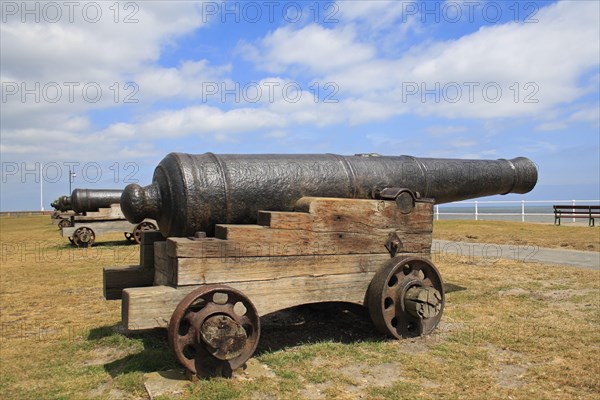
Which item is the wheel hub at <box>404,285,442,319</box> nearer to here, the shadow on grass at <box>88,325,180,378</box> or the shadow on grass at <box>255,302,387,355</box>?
the shadow on grass at <box>255,302,387,355</box>

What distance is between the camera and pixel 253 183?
456 centimetres

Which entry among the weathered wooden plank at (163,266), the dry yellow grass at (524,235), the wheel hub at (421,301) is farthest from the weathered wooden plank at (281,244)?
the dry yellow grass at (524,235)

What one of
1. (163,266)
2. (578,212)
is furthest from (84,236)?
(578,212)

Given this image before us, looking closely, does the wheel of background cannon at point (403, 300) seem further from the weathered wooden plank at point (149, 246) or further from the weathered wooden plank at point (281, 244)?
the weathered wooden plank at point (149, 246)

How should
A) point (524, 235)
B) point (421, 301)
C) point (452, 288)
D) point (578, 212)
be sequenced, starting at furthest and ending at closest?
point (578, 212) < point (524, 235) < point (452, 288) < point (421, 301)

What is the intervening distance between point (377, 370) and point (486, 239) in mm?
11512

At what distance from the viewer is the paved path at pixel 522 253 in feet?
33.1

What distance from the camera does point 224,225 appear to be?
14.1 feet

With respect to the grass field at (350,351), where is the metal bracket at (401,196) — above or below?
above

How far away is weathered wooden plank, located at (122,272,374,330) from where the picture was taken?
12.5 ft

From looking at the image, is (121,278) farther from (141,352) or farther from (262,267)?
(262,267)

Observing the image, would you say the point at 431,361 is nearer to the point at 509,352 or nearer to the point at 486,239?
the point at 509,352

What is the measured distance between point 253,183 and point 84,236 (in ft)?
42.0

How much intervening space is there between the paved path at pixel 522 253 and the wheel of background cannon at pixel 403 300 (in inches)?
225
